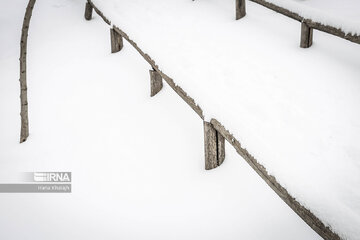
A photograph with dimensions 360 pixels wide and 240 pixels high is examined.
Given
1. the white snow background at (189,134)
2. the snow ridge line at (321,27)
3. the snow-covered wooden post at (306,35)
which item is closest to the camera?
the white snow background at (189,134)

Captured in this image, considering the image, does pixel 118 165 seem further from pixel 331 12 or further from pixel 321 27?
pixel 331 12

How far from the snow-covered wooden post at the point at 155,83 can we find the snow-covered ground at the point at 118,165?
114 millimetres

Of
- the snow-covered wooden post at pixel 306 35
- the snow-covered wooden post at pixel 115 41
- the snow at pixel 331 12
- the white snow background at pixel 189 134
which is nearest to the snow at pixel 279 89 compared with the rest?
the white snow background at pixel 189 134

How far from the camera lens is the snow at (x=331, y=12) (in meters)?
3.78

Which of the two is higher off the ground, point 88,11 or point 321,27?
point 321,27

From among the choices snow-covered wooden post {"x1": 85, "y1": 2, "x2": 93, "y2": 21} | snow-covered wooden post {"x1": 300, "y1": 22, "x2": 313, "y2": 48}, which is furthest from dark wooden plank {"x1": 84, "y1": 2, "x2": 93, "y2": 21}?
snow-covered wooden post {"x1": 300, "y1": 22, "x2": 313, "y2": 48}

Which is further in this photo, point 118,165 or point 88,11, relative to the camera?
point 88,11

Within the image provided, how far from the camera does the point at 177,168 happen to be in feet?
12.5

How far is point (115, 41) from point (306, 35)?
4.21m

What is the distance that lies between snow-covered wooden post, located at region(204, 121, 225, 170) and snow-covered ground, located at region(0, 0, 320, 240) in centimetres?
11

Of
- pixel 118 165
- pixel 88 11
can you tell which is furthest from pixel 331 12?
pixel 88 11

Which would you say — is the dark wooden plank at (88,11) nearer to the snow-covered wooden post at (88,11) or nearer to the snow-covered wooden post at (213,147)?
the snow-covered wooden post at (88,11)

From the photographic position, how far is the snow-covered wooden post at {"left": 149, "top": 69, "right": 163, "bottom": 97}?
510 centimetres

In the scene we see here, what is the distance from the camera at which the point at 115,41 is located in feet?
22.0
